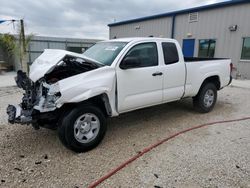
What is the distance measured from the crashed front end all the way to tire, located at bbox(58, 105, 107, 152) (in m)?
0.27

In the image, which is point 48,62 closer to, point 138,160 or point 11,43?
point 138,160

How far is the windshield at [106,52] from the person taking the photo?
372cm

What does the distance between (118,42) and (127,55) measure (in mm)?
572

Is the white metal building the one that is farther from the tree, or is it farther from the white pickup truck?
the tree

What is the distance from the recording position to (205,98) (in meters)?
5.29

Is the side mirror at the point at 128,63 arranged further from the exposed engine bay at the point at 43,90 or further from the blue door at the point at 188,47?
the blue door at the point at 188,47

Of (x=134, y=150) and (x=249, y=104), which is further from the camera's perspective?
(x=249, y=104)

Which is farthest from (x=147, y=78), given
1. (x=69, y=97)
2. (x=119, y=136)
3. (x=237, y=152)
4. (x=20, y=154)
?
(x=20, y=154)

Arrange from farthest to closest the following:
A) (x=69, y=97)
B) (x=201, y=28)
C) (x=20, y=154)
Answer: (x=201, y=28) < (x=20, y=154) < (x=69, y=97)

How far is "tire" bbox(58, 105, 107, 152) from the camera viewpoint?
10.00 feet

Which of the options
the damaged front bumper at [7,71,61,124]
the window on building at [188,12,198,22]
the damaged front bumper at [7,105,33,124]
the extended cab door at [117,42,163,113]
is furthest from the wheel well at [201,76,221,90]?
the window on building at [188,12,198,22]

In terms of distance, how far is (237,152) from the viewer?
10.9 feet

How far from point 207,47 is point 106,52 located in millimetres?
11220

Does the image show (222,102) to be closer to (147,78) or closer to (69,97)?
(147,78)
